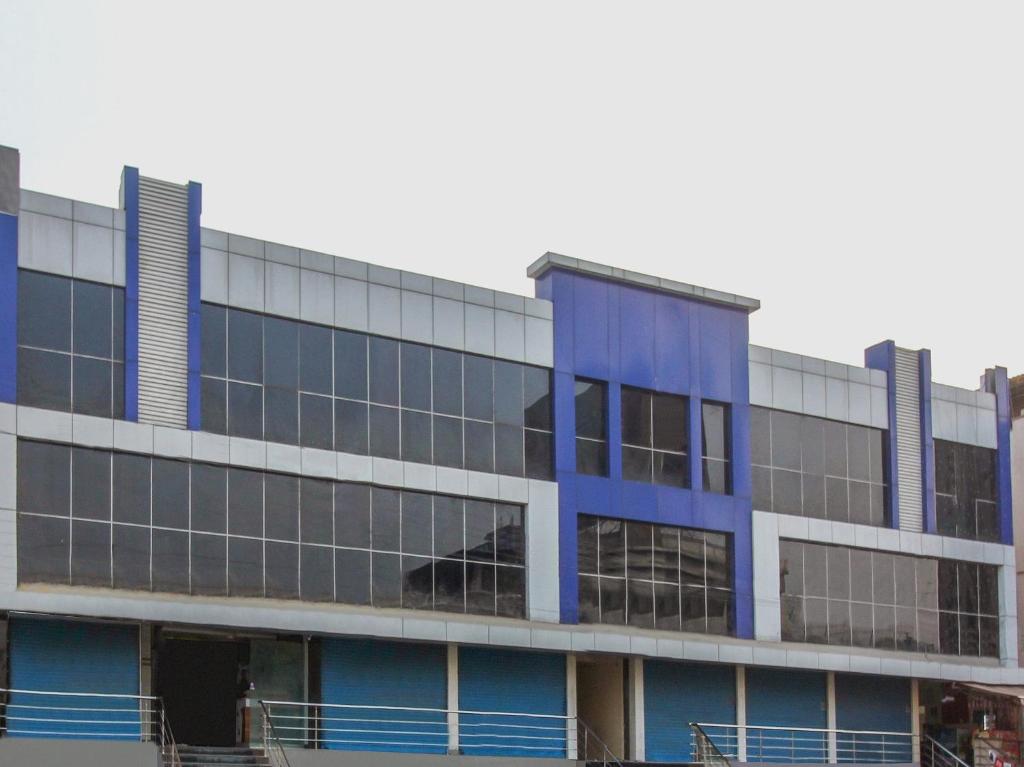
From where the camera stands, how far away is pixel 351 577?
34844 mm

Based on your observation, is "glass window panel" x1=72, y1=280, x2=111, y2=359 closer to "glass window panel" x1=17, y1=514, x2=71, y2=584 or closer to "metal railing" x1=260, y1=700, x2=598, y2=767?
"glass window panel" x1=17, y1=514, x2=71, y2=584

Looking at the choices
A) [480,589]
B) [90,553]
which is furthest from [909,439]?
[90,553]

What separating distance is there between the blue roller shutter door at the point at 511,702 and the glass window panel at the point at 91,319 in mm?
9916

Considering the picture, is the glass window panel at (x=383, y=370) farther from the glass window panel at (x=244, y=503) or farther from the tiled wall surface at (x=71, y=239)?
the tiled wall surface at (x=71, y=239)

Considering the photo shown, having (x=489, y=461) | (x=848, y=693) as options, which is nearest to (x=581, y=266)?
(x=489, y=461)

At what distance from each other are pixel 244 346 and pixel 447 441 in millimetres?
4945

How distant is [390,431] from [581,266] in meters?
6.35

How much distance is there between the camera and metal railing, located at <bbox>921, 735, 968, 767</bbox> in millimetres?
43562

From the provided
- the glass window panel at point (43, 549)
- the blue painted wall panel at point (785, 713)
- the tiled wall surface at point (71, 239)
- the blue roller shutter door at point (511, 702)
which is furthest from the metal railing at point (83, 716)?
the blue painted wall panel at point (785, 713)

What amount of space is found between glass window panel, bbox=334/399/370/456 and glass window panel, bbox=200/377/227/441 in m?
2.51

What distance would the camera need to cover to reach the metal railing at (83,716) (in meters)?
30.7

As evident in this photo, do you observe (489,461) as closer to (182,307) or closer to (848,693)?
(182,307)

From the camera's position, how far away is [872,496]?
43.6m

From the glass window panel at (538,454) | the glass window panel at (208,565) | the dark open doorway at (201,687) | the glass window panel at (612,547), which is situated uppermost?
the glass window panel at (538,454)
